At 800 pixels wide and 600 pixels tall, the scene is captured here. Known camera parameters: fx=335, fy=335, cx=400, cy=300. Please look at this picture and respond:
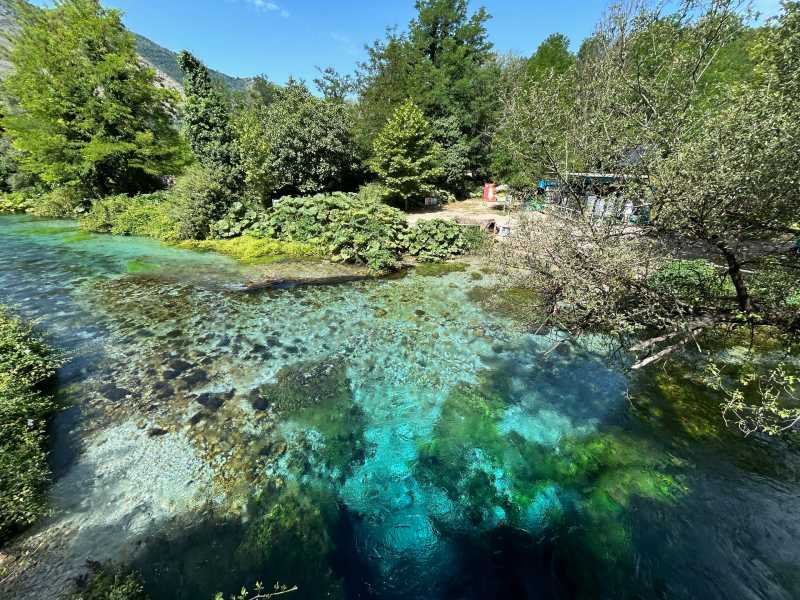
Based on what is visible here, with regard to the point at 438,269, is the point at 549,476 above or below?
below

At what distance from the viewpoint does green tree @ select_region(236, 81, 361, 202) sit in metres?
19.8

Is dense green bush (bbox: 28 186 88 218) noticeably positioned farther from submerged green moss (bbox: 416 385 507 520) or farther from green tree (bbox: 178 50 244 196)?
submerged green moss (bbox: 416 385 507 520)

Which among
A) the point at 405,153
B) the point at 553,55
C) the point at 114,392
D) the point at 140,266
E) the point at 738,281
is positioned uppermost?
the point at 553,55

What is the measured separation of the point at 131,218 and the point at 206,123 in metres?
7.17

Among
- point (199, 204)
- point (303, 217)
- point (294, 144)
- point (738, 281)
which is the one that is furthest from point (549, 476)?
point (294, 144)

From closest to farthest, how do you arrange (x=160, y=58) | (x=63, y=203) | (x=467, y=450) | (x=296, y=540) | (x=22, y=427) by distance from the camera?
(x=296, y=540)
(x=22, y=427)
(x=467, y=450)
(x=63, y=203)
(x=160, y=58)

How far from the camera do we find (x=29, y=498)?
13.8 feet

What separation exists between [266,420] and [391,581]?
324cm

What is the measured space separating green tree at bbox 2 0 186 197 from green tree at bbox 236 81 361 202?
7774 mm

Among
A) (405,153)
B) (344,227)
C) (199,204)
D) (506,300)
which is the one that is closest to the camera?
(506,300)

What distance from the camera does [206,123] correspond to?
20.3 m

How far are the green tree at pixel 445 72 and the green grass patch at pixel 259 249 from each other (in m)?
14.1

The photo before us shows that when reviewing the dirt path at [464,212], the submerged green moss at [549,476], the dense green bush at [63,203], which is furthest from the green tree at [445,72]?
the submerged green moss at [549,476]

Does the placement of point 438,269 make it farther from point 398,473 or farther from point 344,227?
point 398,473
